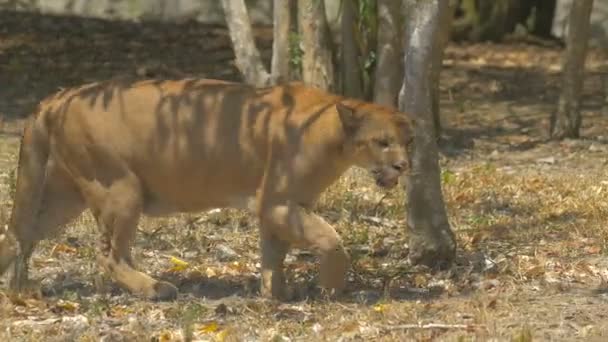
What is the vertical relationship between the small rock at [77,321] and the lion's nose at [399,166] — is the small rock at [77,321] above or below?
below

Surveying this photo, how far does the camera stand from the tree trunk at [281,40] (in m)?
10.2

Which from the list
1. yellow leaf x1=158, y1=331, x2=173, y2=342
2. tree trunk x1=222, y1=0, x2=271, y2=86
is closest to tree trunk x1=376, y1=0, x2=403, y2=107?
tree trunk x1=222, y1=0, x2=271, y2=86

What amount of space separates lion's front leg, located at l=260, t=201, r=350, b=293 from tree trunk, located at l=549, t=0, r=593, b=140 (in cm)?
586

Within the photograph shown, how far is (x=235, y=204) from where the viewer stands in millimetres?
7270

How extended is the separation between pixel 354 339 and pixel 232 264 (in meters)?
1.86

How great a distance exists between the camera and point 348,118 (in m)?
6.98

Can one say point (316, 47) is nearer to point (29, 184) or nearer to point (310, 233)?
point (29, 184)

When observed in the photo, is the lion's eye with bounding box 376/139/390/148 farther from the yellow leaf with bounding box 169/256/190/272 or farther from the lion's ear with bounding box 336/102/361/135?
the yellow leaf with bounding box 169/256/190/272

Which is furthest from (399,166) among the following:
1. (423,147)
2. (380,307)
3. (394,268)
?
(394,268)

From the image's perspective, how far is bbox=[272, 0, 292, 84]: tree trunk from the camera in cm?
1024

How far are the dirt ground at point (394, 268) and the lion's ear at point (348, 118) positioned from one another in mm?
808

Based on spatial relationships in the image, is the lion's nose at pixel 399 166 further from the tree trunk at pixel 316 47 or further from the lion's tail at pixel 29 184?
the tree trunk at pixel 316 47

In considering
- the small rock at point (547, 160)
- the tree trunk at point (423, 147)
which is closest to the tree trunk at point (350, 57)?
the small rock at point (547, 160)

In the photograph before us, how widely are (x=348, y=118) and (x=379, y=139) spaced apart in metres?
0.17
